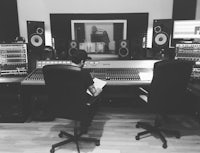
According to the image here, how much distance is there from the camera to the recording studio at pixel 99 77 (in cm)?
239

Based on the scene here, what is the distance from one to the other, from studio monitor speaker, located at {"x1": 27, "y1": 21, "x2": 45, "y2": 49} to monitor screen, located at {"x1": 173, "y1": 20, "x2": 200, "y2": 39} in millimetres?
1940

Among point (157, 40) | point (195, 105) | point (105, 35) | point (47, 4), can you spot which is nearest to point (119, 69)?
point (157, 40)

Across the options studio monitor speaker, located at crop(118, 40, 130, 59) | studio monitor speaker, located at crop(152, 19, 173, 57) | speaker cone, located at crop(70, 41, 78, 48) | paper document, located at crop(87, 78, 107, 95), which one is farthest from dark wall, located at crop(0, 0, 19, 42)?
studio monitor speaker, located at crop(152, 19, 173, 57)

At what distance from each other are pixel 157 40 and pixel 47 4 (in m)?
2.03

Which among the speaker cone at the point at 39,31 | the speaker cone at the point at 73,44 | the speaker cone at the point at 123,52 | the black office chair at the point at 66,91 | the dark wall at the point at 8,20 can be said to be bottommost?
the black office chair at the point at 66,91

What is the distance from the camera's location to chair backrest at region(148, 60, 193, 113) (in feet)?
7.65

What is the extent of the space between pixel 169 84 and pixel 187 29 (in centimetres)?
125

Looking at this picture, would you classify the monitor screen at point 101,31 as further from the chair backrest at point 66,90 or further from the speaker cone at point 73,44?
the chair backrest at point 66,90

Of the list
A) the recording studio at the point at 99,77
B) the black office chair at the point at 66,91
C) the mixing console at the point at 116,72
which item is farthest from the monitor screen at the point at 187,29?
the black office chair at the point at 66,91

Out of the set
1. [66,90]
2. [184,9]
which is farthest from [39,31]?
[184,9]

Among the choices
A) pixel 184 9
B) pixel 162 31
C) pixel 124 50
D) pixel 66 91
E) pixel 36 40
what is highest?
pixel 184 9

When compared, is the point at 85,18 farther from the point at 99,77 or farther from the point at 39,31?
the point at 99,77

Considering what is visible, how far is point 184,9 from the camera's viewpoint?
388 cm

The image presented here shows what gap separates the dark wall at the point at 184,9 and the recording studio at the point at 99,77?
2cm
